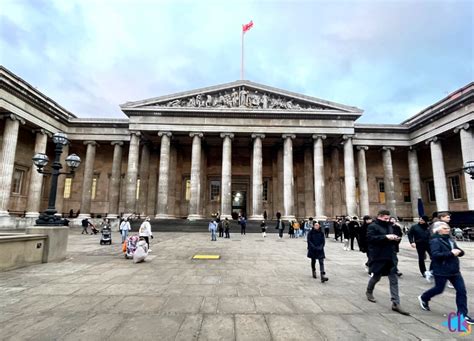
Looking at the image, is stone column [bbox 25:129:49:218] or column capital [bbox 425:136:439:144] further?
column capital [bbox 425:136:439:144]

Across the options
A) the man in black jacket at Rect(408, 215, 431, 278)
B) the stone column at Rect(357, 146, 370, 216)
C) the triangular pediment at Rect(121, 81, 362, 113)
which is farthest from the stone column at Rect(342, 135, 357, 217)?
the man in black jacket at Rect(408, 215, 431, 278)

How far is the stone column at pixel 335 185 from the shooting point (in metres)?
30.0

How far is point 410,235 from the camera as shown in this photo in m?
7.84

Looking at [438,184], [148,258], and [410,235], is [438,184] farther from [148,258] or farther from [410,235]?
[148,258]

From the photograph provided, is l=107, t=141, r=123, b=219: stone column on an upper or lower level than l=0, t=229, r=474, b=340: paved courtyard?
upper

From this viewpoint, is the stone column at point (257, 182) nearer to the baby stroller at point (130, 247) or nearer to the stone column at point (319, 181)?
the stone column at point (319, 181)

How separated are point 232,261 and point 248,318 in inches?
215

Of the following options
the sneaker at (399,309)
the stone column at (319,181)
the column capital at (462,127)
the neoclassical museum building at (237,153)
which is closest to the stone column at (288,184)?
the neoclassical museum building at (237,153)

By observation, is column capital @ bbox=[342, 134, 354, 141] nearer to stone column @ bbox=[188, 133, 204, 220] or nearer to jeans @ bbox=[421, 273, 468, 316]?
stone column @ bbox=[188, 133, 204, 220]

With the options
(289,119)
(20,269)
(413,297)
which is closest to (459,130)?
(289,119)

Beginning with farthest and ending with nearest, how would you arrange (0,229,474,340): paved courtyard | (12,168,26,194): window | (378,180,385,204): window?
(378,180,385,204): window, (12,168,26,194): window, (0,229,474,340): paved courtyard

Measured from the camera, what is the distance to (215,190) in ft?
110

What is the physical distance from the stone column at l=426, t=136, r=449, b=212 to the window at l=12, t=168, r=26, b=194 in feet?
145

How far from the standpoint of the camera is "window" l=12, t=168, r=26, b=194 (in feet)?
90.5
